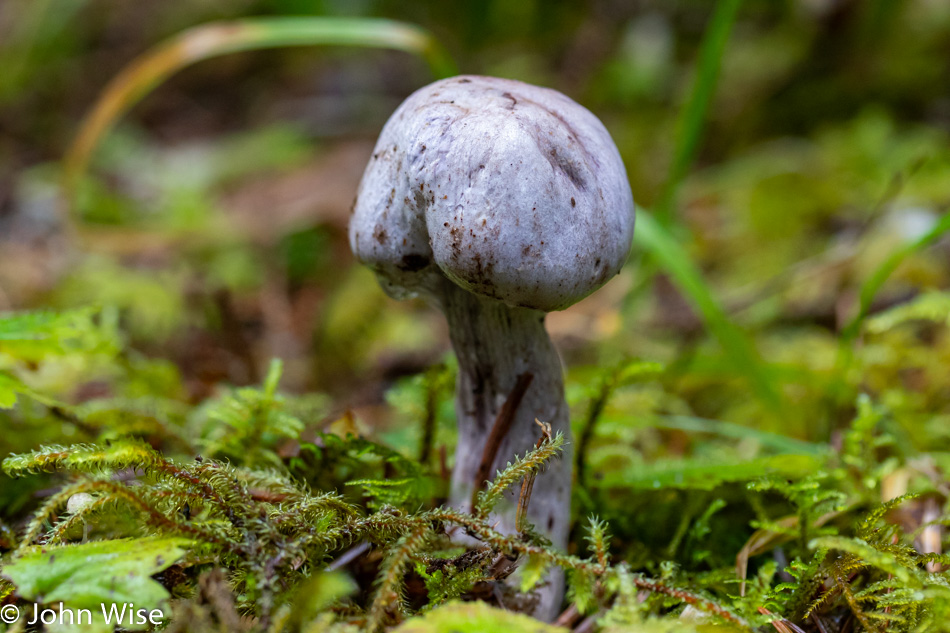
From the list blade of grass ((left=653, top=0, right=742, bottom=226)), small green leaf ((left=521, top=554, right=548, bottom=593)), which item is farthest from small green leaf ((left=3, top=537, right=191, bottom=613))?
blade of grass ((left=653, top=0, right=742, bottom=226))

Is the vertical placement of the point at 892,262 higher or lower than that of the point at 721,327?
higher

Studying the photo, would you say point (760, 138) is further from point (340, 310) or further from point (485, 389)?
point (485, 389)

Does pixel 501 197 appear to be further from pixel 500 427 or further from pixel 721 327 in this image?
pixel 721 327

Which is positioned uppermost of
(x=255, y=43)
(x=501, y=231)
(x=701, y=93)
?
(x=255, y=43)

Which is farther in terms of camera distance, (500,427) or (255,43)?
(255,43)

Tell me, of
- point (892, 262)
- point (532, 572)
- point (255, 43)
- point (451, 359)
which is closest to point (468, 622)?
point (532, 572)

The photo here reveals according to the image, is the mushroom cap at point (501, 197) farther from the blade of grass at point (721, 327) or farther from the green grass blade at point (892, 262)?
the green grass blade at point (892, 262)
